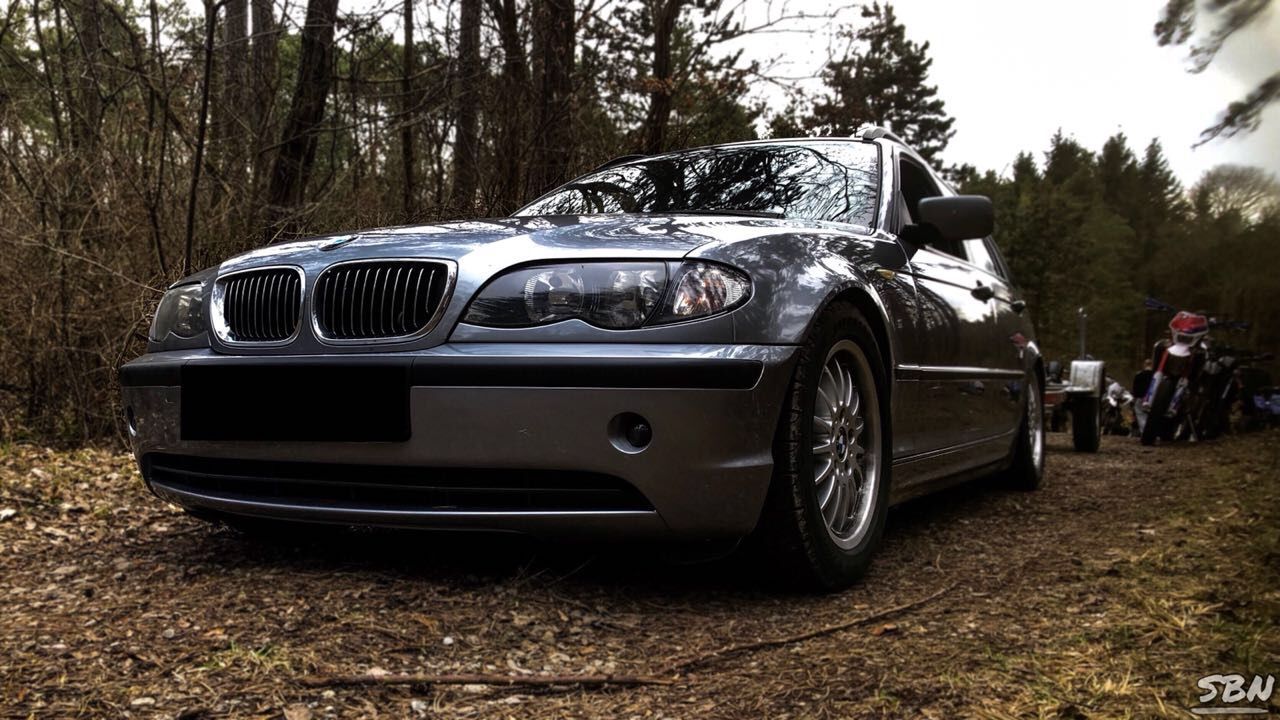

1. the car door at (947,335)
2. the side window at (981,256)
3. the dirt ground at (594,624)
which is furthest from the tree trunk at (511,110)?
the dirt ground at (594,624)

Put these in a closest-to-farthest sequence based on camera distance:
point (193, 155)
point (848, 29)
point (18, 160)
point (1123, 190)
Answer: point (1123, 190) < point (18, 160) < point (193, 155) < point (848, 29)

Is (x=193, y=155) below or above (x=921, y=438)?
above

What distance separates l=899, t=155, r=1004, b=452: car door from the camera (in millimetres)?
3768

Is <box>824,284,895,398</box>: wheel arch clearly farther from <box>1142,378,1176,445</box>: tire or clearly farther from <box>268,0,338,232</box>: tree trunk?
<box>1142,378,1176,445</box>: tire

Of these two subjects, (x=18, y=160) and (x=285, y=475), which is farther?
(x=18, y=160)

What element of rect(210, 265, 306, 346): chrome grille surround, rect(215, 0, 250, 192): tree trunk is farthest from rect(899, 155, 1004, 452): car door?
rect(215, 0, 250, 192): tree trunk

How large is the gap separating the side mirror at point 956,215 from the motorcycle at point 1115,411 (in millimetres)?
11724

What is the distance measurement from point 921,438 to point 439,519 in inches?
72.1

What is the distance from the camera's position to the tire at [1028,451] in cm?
551

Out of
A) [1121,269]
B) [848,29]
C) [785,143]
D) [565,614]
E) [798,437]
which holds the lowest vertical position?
[565,614]

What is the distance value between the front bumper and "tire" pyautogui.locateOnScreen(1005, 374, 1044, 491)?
3289 millimetres

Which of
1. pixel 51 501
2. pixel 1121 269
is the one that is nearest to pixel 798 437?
pixel 1121 269

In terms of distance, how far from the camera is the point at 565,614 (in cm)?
261

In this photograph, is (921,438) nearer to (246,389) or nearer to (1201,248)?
(246,389)
